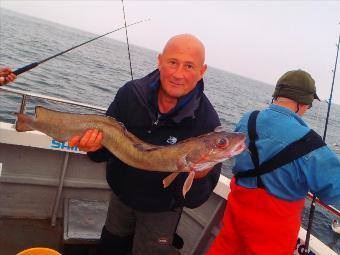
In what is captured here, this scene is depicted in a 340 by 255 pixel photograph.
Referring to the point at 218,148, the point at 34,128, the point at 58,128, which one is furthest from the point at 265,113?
the point at 34,128

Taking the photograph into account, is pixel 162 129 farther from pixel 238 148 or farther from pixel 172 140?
pixel 238 148

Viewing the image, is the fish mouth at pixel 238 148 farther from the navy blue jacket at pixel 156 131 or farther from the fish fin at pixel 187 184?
the navy blue jacket at pixel 156 131

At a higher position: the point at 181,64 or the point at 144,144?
the point at 181,64

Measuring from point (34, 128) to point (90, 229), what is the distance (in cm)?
222

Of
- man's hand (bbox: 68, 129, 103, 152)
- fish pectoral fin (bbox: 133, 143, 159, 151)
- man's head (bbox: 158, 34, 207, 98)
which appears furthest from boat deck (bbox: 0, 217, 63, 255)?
man's head (bbox: 158, 34, 207, 98)

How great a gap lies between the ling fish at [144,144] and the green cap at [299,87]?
32.4 inches

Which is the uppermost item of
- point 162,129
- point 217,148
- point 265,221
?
point 217,148

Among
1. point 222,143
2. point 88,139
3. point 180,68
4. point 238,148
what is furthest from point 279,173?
point 88,139

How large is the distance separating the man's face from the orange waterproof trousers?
3.88ft

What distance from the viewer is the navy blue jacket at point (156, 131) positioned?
3281 mm

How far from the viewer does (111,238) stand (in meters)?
3.81

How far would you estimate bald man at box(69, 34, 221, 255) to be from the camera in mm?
3209

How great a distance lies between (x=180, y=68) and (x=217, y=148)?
0.85m

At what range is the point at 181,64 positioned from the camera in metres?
3.16
